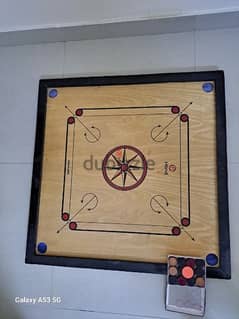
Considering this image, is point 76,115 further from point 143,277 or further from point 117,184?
point 143,277

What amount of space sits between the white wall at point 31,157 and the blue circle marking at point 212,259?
6 centimetres

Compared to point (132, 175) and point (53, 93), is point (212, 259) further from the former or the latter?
point (53, 93)

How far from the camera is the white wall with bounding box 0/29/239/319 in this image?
2.90 feet

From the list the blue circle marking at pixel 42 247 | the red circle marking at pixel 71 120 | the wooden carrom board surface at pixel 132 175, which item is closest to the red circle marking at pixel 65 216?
the wooden carrom board surface at pixel 132 175

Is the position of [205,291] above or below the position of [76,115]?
below

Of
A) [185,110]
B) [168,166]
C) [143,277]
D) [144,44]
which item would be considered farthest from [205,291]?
[144,44]

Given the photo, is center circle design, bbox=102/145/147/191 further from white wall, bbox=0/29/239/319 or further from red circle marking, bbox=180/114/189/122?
white wall, bbox=0/29/239/319

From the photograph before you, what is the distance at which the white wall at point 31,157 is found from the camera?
88cm

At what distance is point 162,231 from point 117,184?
0.72 feet

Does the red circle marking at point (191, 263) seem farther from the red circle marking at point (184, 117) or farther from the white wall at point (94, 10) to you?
the white wall at point (94, 10)

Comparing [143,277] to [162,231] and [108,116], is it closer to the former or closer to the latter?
[162,231]

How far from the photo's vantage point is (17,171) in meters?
1.03

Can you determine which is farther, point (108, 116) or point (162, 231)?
point (108, 116)

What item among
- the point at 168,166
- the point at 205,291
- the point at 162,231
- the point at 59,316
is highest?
the point at 168,166
